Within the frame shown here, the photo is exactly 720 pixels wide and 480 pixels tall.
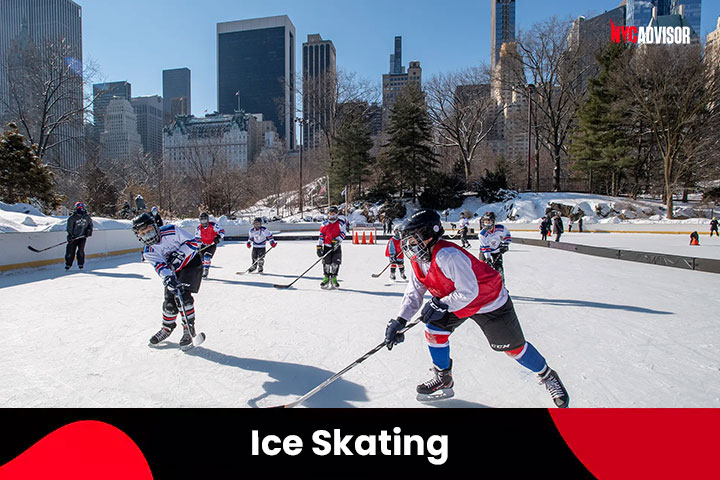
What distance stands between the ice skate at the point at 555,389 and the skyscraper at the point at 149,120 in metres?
132

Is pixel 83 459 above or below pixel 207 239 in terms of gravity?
below

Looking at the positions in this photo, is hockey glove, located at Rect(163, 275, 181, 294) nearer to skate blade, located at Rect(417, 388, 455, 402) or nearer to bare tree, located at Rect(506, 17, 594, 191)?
skate blade, located at Rect(417, 388, 455, 402)

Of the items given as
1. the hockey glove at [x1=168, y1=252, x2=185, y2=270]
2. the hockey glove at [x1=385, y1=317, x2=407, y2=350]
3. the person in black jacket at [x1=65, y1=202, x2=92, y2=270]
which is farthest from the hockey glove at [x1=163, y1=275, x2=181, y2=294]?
the person in black jacket at [x1=65, y1=202, x2=92, y2=270]

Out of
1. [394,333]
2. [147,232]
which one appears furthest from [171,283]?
[394,333]

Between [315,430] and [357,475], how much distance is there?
0.36 meters

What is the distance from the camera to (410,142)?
31250mm

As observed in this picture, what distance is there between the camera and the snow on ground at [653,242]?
40.2 feet

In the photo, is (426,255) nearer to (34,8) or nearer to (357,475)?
(357,475)

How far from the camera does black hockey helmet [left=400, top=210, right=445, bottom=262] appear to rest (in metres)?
2.53

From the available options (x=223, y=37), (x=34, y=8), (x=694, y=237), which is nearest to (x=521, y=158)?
(x=694, y=237)

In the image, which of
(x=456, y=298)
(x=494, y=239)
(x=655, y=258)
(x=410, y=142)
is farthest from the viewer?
(x=410, y=142)

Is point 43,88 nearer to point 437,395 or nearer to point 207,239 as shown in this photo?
point 207,239

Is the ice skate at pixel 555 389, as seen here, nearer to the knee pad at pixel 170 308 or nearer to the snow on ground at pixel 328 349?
the snow on ground at pixel 328 349

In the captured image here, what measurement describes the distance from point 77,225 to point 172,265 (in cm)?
720
